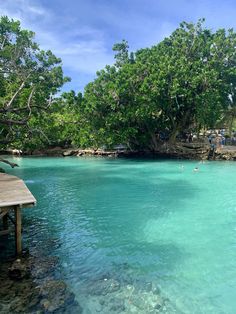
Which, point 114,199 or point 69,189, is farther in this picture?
point 69,189

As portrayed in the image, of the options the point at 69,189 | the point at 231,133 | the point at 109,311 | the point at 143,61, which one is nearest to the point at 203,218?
the point at 109,311

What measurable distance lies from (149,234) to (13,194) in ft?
17.6

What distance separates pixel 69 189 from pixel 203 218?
1026 centimetres

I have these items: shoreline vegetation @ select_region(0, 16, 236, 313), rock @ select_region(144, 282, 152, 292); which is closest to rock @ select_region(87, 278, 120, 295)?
rock @ select_region(144, 282, 152, 292)

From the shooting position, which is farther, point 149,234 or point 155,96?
point 155,96

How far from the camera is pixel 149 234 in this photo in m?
12.4

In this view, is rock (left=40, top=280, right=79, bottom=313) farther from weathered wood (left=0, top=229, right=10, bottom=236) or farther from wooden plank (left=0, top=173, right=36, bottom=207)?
weathered wood (left=0, top=229, right=10, bottom=236)

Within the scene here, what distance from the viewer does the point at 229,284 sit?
8.57 metres

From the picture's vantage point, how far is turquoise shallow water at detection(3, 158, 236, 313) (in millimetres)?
8594

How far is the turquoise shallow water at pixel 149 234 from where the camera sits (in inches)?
338

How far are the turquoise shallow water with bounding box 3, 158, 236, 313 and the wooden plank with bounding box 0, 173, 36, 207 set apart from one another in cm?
183

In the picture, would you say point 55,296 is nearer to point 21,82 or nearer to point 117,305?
point 117,305

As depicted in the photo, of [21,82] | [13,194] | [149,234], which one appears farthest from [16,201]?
[21,82]

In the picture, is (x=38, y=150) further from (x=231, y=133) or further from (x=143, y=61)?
(x=231, y=133)
